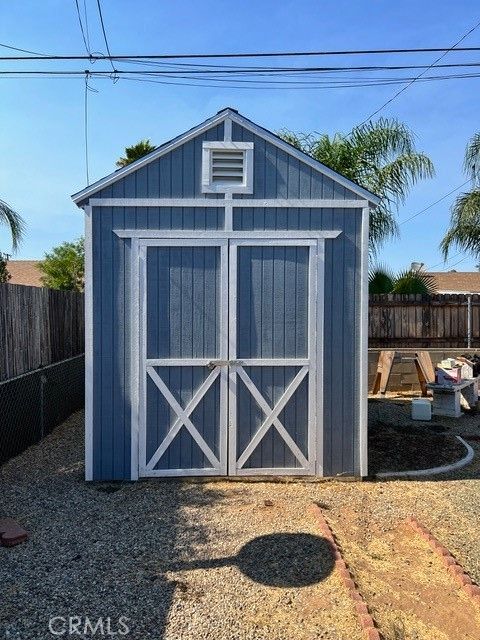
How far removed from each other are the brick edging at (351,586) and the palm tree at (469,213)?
1019 centimetres

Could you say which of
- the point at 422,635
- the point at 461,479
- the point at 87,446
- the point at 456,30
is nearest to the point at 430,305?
the point at 456,30

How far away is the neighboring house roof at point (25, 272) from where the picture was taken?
24559mm

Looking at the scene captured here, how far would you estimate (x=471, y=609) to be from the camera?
2.84 metres

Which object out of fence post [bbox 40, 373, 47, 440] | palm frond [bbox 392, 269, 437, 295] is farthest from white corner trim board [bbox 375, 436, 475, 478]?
palm frond [bbox 392, 269, 437, 295]

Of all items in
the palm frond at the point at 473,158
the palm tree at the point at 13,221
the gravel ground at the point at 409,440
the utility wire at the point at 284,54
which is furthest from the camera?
the palm frond at the point at 473,158

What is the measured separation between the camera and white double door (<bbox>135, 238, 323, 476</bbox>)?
4957 mm

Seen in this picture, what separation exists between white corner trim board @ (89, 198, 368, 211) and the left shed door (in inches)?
15.7

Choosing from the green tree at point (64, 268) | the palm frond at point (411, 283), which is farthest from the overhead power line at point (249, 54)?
the green tree at point (64, 268)

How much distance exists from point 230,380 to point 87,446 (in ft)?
5.16

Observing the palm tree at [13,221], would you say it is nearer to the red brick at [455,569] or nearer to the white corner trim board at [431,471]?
the white corner trim board at [431,471]

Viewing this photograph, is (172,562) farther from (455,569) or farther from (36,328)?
(36,328)

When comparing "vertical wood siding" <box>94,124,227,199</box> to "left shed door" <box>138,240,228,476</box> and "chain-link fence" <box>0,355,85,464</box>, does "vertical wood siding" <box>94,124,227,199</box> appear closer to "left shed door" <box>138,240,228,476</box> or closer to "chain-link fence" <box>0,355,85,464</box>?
"left shed door" <box>138,240,228,476</box>

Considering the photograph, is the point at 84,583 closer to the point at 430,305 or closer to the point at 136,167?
the point at 136,167

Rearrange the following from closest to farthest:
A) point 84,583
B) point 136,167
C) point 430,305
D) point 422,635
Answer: point 422,635 < point 84,583 < point 136,167 < point 430,305
